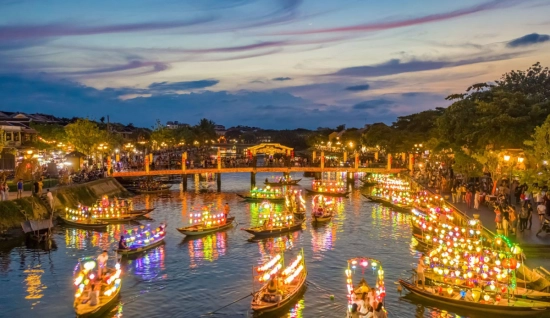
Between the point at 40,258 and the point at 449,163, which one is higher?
the point at 449,163

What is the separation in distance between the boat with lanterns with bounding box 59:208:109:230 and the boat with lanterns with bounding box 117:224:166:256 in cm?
806

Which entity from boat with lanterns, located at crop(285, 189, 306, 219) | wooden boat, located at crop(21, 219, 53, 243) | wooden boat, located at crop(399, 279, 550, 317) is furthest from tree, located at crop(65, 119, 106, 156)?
wooden boat, located at crop(399, 279, 550, 317)

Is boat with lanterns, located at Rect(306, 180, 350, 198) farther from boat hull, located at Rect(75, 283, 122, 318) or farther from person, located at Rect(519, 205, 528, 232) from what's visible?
boat hull, located at Rect(75, 283, 122, 318)

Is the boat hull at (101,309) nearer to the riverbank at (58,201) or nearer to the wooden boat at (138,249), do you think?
the wooden boat at (138,249)

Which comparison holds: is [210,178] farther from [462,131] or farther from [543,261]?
[543,261]

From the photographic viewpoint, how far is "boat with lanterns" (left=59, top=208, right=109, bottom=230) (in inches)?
1684

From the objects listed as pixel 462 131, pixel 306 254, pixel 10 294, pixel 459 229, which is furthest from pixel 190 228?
pixel 462 131

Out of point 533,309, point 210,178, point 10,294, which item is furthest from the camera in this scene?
point 210,178

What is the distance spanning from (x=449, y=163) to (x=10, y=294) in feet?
186

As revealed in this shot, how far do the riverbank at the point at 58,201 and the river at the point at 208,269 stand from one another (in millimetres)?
2721

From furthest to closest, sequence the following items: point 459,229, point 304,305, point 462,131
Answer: point 462,131 → point 459,229 → point 304,305

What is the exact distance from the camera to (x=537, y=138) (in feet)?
106

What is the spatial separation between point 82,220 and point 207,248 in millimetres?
13107

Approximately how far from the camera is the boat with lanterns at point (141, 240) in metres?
33.7
